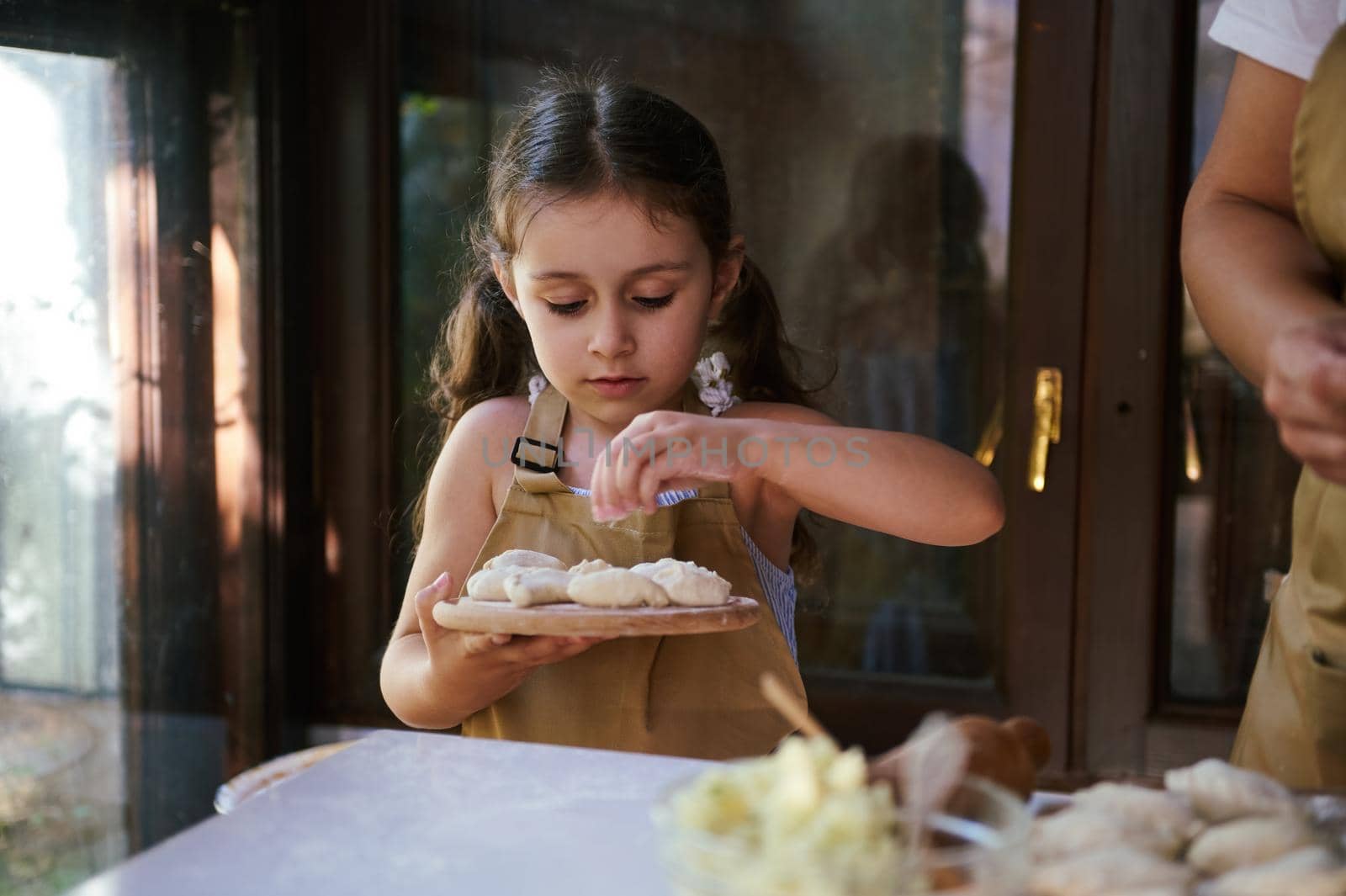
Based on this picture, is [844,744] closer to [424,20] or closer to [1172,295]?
[1172,295]

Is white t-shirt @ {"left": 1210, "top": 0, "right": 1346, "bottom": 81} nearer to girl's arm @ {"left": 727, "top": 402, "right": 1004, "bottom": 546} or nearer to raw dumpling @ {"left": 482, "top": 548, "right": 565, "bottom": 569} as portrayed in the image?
girl's arm @ {"left": 727, "top": 402, "right": 1004, "bottom": 546}

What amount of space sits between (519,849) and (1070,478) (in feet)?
6.37

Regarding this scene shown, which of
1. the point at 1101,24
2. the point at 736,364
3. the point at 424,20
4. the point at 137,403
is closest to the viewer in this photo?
the point at 736,364

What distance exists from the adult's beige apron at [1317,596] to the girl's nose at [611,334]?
2.55 ft

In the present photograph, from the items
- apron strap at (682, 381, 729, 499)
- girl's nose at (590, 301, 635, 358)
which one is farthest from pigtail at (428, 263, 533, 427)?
girl's nose at (590, 301, 635, 358)

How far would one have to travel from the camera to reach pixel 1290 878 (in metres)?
0.65

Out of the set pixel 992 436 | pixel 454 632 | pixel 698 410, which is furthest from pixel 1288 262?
pixel 992 436

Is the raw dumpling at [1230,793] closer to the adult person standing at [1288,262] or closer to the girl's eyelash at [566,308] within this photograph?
the adult person standing at [1288,262]

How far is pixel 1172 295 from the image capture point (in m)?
2.42

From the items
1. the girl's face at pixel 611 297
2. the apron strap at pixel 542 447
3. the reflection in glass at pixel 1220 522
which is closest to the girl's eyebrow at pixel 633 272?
the girl's face at pixel 611 297

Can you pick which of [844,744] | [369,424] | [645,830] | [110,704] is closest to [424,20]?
[369,424]

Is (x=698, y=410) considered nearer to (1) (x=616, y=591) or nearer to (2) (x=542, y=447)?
(2) (x=542, y=447)

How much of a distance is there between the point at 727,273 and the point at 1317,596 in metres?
0.91

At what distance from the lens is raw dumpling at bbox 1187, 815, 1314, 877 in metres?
0.70
